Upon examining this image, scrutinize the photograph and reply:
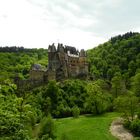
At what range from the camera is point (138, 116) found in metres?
75.4

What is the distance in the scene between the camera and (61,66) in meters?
106

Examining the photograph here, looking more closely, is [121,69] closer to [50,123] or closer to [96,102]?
[96,102]

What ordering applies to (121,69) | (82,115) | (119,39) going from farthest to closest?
1. (119,39)
2. (121,69)
3. (82,115)

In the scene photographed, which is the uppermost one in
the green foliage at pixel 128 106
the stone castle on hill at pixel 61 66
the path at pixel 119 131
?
the stone castle on hill at pixel 61 66

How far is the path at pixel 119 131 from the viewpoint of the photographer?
221 feet

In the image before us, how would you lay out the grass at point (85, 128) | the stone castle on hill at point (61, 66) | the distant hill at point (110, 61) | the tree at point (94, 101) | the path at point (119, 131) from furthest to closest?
the distant hill at point (110, 61)
the stone castle on hill at point (61, 66)
the tree at point (94, 101)
the path at point (119, 131)
the grass at point (85, 128)

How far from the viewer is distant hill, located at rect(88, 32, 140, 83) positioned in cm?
14688

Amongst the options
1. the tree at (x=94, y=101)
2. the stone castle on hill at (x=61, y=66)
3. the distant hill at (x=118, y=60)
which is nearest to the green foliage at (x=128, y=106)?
the tree at (x=94, y=101)

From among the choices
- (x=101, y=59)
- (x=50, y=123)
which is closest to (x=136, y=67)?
(x=101, y=59)

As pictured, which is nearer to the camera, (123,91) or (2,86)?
(2,86)

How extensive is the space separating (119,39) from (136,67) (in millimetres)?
48872

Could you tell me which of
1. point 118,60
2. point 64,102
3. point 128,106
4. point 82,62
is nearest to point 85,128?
point 128,106

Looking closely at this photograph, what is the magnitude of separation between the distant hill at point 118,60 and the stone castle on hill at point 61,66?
2945 cm

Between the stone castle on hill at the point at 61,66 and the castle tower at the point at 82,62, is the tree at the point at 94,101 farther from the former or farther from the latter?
the castle tower at the point at 82,62
